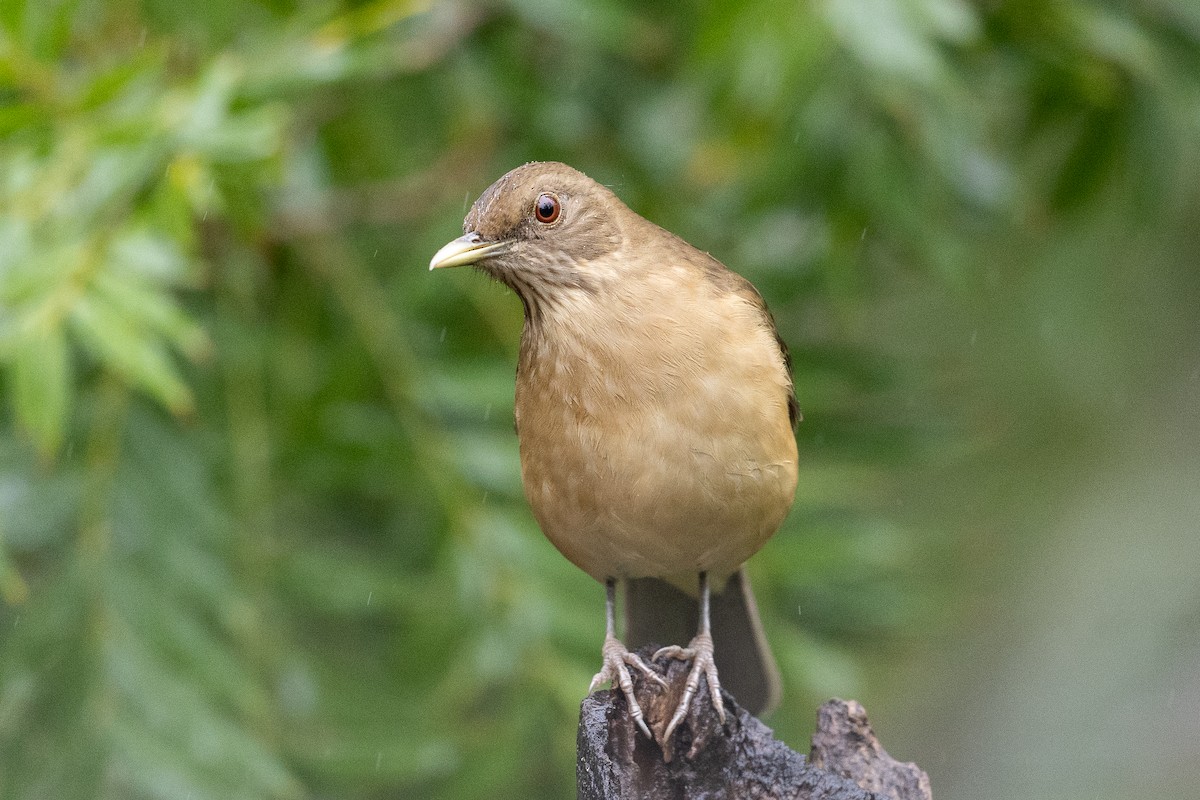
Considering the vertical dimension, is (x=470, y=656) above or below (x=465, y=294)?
below

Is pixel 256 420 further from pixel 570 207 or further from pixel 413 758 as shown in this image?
pixel 570 207

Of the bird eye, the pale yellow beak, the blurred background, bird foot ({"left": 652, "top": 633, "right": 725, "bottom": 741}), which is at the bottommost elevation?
the blurred background

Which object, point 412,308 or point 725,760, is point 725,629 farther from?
point 412,308

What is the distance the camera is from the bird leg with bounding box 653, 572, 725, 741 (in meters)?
2.87

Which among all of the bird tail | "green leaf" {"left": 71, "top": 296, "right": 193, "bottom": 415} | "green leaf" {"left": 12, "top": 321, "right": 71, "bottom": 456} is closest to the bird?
the bird tail

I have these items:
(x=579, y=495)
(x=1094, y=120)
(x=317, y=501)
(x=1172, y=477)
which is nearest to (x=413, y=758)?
(x=317, y=501)

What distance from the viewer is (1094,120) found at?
5730mm

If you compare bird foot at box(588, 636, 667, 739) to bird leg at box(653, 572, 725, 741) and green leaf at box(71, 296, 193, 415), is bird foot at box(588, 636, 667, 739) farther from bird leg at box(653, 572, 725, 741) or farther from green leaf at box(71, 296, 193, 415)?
green leaf at box(71, 296, 193, 415)

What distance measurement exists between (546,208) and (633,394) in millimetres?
600

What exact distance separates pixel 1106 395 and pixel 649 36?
2759 mm

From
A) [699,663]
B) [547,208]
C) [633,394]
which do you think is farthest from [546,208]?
[699,663]

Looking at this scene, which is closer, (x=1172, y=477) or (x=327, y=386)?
(x=327, y=386)

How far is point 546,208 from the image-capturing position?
12.0ft

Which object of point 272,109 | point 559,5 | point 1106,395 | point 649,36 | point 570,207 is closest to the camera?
point 570,207
